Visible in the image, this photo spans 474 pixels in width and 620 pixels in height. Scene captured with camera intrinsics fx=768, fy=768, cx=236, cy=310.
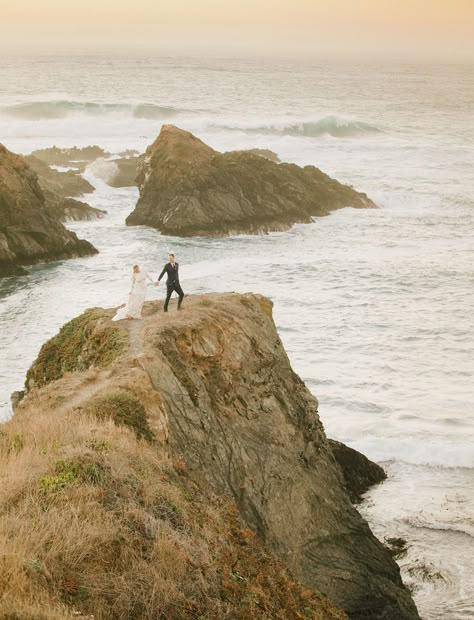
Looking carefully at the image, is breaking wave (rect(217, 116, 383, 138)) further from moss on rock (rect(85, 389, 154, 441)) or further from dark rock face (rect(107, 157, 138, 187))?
moss on rock (rect(85, 389, 154, 441))

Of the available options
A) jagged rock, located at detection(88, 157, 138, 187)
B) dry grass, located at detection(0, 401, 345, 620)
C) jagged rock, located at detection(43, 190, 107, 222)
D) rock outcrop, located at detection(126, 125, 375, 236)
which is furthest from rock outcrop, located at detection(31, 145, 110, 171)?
dry grass, located at detection(0, 401, 345, 620)

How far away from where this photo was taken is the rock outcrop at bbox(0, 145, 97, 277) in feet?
138

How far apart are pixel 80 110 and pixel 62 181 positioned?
224ft

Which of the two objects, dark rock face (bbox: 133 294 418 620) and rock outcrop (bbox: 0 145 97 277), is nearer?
dark rock face (bbox: 133 294 418 620)

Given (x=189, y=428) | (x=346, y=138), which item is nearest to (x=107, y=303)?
(x=189, y=428)

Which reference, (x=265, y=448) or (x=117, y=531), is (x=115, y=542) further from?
(x=265, y=448)

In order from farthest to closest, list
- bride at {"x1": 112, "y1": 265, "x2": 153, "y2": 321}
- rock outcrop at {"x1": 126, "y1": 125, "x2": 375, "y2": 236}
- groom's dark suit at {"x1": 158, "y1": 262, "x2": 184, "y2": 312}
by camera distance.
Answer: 1. rock outcrop at {"x1": 126, "y1": 125, "x2": 375, "y2": 236}
2. groom's dark suit at {"x1": 158, "y1": 262, "x2": 184, "y2": 312}
3. bride at {"x1": 112, "y1": 265, "x2": 153, "y2": 321}

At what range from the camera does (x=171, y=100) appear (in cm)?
14088

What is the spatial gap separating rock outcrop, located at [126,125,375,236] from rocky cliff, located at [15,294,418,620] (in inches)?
1218

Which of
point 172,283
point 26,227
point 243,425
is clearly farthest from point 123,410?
point 26,227

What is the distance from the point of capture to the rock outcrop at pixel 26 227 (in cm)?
4200

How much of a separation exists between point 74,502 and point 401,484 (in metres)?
13.8

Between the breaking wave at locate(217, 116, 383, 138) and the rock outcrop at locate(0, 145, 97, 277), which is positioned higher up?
the breaking wave at locate(217, 116, 383, 138)

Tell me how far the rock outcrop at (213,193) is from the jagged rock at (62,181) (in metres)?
8.00
